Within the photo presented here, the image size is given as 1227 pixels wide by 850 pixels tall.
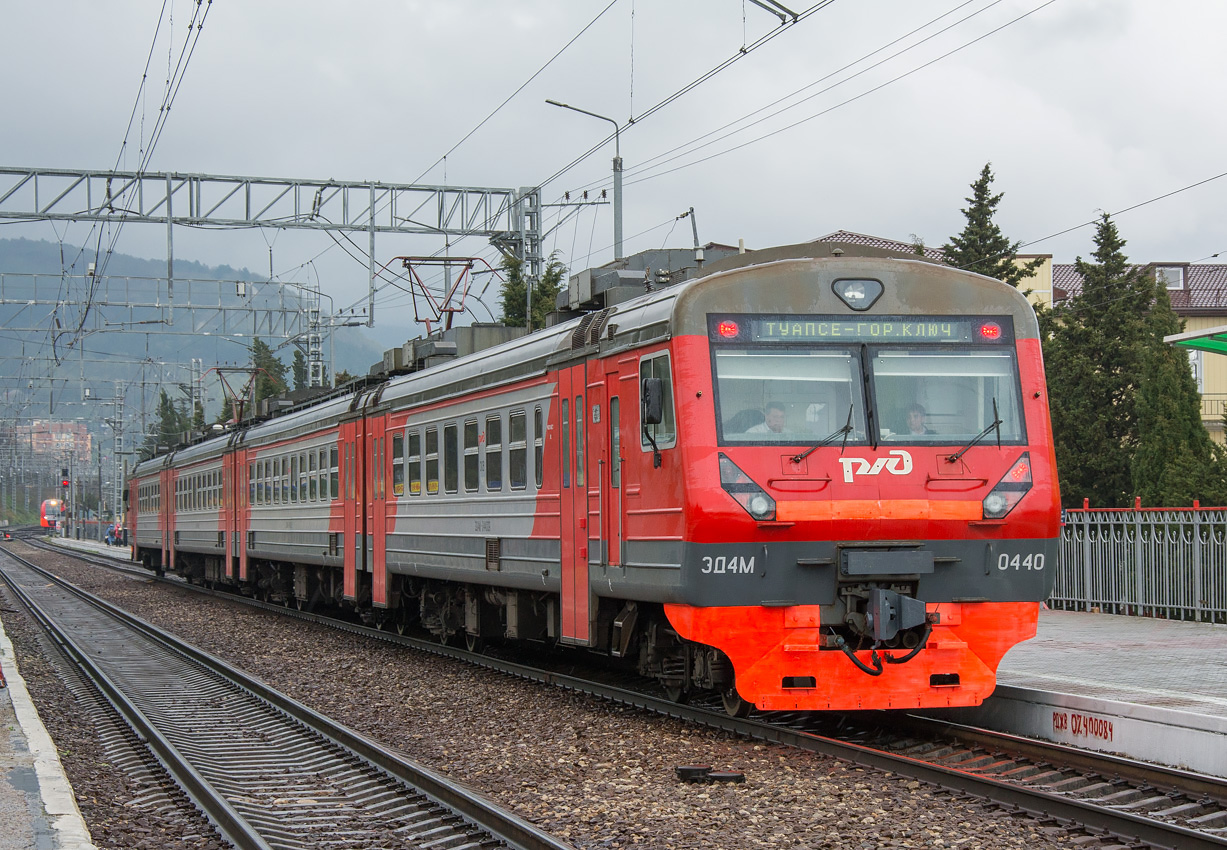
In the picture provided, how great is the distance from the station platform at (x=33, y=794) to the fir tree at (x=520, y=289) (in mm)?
20263

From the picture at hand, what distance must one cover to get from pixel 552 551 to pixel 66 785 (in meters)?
5.00

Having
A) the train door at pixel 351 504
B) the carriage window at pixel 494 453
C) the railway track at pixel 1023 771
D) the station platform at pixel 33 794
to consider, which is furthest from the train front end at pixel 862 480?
the train door at pixel 351 504

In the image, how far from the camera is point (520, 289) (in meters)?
32.8

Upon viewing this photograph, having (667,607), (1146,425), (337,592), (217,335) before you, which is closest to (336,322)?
(217,335)

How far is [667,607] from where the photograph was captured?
1040cm

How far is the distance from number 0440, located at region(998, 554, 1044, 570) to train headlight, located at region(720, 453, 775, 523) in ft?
5.55

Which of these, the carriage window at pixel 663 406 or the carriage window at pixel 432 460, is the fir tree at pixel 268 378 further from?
the carriage window at pixel 663 406

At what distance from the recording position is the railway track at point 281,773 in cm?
791

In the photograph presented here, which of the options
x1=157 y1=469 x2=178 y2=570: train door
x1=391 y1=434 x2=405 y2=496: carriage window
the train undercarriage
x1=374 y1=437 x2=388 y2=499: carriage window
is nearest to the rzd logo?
the train undercarriage

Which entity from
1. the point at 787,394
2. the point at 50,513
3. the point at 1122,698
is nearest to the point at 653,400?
the point at 787,394

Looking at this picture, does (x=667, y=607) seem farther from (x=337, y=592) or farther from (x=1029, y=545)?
(x=337, y=592)

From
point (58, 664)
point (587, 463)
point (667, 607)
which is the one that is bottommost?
point (58, 664)

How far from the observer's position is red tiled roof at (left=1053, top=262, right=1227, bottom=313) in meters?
56.3

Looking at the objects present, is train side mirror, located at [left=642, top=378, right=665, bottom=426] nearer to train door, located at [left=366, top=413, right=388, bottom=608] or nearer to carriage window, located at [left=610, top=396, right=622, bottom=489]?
carriage window, located at [left=610, top=396, right=622, bottom=489]
